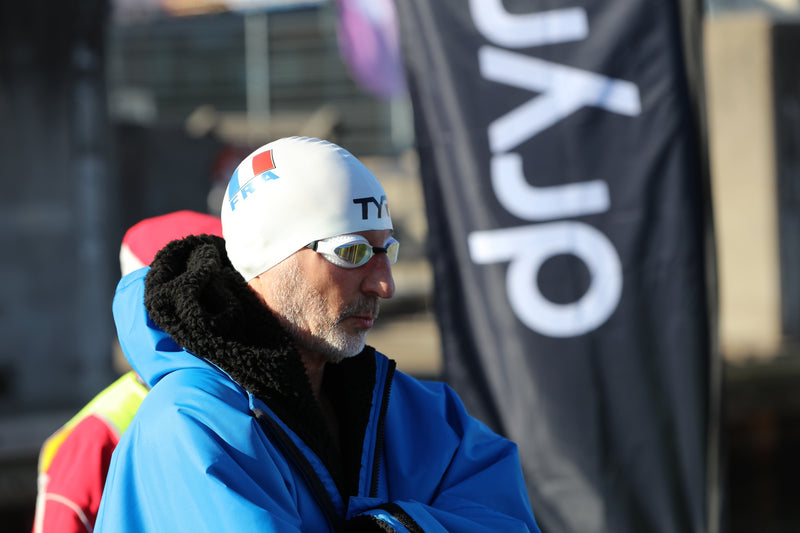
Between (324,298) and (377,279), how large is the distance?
0.10 metres

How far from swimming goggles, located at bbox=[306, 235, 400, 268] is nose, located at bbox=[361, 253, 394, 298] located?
0.02m

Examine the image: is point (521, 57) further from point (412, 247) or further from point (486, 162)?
point (412, 247)

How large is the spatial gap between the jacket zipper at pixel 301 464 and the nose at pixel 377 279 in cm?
28

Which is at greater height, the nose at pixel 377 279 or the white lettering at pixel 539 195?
the white lettering at pixel 539 195

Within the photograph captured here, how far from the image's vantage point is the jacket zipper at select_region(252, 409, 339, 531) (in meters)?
1.40

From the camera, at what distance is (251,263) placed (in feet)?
5.05

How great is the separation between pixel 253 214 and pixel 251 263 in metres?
0.09

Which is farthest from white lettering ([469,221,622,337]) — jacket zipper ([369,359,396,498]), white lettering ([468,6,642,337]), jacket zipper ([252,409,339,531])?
jacket zipper ([252,409,339,531])

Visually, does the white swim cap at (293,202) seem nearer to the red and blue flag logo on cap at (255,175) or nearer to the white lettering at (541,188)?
the red and blue flag logo on cap at (255,175)

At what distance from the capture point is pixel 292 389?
4.79 feet

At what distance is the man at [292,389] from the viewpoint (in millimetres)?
1305

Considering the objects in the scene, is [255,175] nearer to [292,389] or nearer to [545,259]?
[292,389]

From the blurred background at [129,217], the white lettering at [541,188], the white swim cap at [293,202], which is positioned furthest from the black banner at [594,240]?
the white swim cap at [293,202]

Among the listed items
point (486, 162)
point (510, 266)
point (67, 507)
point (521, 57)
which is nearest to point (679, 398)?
point (510, 266)
